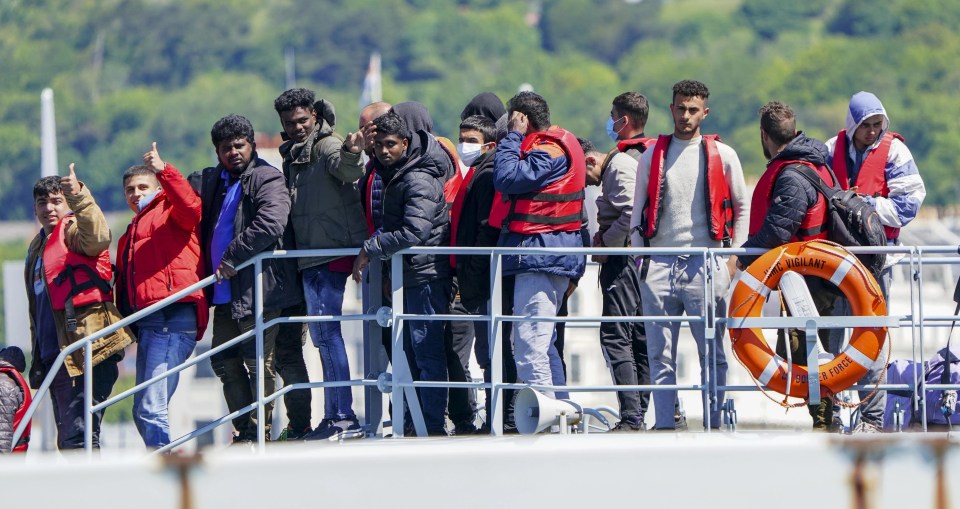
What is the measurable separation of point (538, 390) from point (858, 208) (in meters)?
2.18

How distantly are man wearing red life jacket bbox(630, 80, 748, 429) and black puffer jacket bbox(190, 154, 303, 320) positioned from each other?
219 cm

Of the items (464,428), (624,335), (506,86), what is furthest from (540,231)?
(506,86)

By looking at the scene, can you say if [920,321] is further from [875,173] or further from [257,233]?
[257,233]

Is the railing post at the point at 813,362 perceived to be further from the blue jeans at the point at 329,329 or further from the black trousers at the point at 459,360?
the blue jeans at the point at 329,329

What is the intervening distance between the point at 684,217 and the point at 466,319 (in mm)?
1482

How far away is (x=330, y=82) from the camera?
196 meters

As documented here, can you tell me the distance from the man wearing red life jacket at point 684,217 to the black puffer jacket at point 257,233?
2.19 metres

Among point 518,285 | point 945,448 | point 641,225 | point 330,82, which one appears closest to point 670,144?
point 641,225

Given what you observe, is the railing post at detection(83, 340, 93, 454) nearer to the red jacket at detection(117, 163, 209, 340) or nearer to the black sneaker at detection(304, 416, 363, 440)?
the red jacket at detection(117, 163, 209, 340)

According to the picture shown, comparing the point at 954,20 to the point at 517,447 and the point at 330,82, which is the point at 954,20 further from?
the point at 517,447

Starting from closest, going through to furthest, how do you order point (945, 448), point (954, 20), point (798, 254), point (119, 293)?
point (945, 448), point (798, 254), point (119, 293), point (954, 20)

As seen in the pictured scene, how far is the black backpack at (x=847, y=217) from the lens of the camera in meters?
10.8

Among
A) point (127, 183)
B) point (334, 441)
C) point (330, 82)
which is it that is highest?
point (330, 82)

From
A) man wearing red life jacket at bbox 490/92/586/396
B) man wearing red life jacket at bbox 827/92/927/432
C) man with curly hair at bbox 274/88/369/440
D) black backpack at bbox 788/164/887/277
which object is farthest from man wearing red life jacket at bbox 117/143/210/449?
man wearing red life jacket at bbox 827/92/927/432
